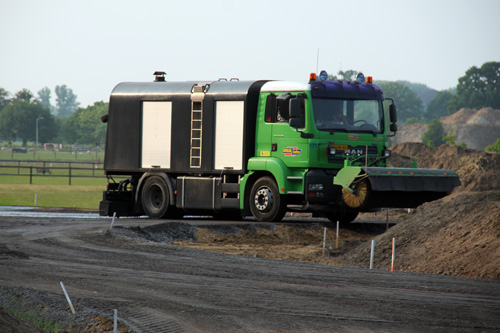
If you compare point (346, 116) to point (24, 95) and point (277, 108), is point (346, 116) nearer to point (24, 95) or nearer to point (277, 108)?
point (277, 108)

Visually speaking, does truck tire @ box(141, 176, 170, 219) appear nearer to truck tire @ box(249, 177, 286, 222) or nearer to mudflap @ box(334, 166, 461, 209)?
truck tire @ box(249, 177, 286, 222)

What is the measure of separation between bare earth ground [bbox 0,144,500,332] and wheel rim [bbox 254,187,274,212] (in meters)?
0.56

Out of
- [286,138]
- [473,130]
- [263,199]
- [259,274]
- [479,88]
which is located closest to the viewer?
[259,274]

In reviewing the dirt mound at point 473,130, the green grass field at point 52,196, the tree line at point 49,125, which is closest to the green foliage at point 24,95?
the tree line at point 49,125

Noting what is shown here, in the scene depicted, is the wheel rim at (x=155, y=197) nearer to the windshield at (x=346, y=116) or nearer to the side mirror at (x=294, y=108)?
the side mirror at (x=294, y=108)

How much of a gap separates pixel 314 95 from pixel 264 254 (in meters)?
5.05

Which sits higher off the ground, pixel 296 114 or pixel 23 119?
pixel 23 119

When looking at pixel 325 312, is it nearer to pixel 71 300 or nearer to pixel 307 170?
pixel 71 300

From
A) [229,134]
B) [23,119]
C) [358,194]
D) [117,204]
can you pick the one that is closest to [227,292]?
[358,194]

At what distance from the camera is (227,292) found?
1201 centimetres

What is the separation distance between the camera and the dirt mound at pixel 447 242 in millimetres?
15133

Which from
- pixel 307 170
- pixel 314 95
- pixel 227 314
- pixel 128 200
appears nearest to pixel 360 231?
pixel 307 170

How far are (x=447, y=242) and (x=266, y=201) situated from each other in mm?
6287

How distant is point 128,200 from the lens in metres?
24.8
